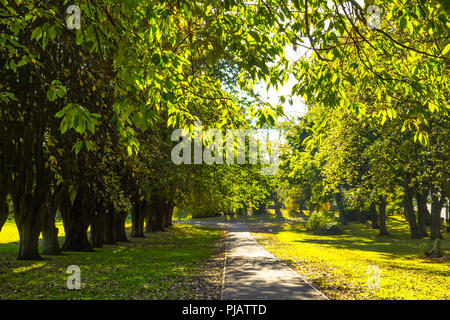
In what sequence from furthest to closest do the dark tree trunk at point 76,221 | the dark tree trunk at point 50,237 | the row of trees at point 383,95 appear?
the dark tree trunk at point 76,221, the dark tree trunk at point 50,237, the row of trees at point 383,95

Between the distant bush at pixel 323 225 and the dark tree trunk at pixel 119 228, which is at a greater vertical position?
the dark tree trunk at pixel 119 228

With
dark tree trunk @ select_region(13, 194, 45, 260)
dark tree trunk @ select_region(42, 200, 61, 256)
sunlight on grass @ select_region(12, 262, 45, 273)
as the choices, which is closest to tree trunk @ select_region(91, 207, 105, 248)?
dark tree trunk @ select_region(42, 200, 61, 256)

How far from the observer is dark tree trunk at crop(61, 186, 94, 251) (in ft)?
64.7

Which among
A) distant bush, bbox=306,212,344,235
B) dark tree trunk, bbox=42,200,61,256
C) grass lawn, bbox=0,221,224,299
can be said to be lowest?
distant bush, bbox=306,212,344,235

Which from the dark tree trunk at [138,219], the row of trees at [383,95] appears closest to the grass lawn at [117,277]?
the row of trees at [383,95]

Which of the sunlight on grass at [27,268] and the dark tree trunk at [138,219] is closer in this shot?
the sunlight on grass at [27,268]

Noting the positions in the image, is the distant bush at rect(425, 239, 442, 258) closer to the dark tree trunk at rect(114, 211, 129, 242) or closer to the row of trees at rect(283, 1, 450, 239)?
the row of trees at rect(283, 1, 450, 239)

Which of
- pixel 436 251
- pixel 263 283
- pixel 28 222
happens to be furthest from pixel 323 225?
pixel 28 222

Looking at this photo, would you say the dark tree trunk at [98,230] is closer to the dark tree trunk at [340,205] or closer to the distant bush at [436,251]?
the distant bush at [436,251]

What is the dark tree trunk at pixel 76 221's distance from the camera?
1972 cm

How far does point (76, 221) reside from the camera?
20.1 m

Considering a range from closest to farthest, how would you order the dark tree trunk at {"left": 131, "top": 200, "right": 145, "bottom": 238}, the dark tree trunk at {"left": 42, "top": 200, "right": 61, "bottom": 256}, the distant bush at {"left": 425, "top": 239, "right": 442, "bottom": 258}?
the dark tree trunk at {"left": 42, "top": 200, "right": 61, "bottom": 256}, the distant bush at {"left": 425, "top": 239, "right": 442, "bottom": 258}, the dark tree trunk at {"left": 131, "top": 200, "right": 145, "bottom": 238}

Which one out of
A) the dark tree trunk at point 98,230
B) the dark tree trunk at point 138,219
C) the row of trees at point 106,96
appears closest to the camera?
the row of trees at point 106,96

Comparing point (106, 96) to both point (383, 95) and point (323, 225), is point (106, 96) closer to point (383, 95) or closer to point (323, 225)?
point (383, 95)
